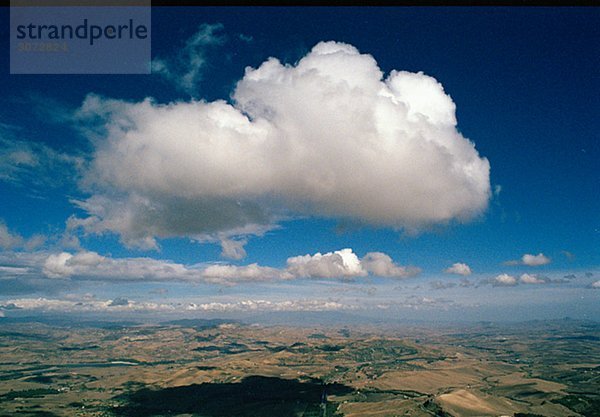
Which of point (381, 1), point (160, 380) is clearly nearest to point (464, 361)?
point (160, 380)

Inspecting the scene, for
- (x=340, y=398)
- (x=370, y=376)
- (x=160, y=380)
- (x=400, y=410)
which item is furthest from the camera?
(x=370, y=376)

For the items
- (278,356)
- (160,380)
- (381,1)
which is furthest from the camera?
(278,356)

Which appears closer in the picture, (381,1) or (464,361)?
(381,1)

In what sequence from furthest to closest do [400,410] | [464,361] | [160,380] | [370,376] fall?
[464,361] → [370,376] → [160,380] → [400,410]

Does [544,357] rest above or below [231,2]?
below

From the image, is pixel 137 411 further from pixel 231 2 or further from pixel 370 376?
pixel 231 2

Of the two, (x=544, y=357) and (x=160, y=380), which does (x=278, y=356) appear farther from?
(x=544, y=357)

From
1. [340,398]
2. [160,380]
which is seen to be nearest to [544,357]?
[340,398]

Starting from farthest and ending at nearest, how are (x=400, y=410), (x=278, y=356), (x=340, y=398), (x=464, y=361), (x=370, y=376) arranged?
(x=278, y=356) → (x=464, y=361) → (x=370, y=376) → (x=340, y=398) → (x=400, y=410)

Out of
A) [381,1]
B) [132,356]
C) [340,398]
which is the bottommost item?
[132,356]
